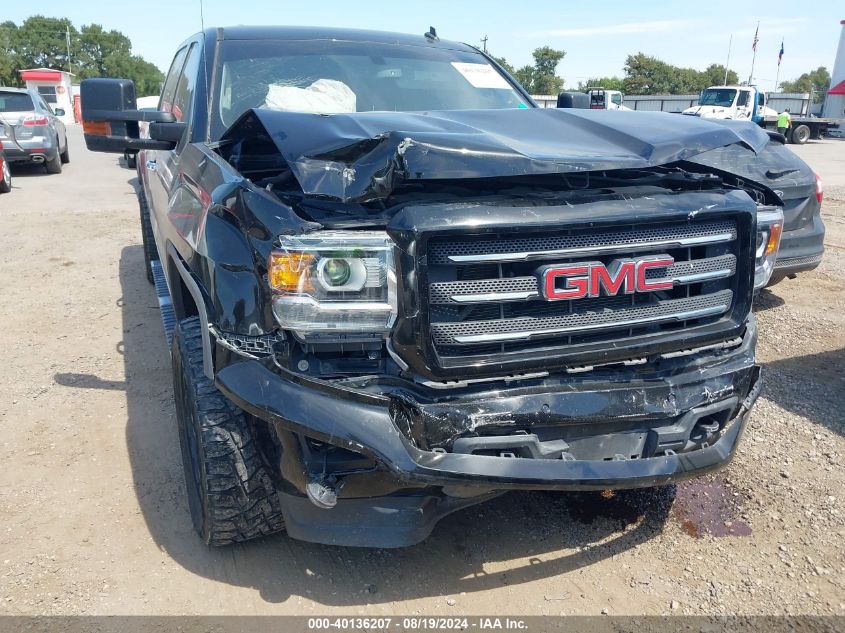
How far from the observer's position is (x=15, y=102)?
13484mm

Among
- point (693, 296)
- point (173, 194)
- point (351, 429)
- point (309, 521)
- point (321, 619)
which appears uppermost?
point (173, 194)

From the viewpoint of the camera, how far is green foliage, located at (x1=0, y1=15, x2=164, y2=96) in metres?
89.9

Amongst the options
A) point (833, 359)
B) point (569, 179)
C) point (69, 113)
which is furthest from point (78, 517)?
point (69, 113)

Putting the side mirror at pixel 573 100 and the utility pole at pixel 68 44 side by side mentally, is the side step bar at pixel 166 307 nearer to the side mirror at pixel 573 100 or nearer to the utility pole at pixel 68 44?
the side mirror at pixel 573 100

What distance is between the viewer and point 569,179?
239 cm

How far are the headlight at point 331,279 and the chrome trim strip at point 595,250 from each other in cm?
23

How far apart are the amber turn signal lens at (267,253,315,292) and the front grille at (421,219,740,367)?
1.08ft

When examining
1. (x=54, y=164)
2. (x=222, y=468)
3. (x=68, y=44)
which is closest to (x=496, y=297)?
(x=222, y=468)

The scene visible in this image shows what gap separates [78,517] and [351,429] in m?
1.59

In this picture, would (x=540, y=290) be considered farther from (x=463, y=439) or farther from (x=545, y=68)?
(x=545, y=68)

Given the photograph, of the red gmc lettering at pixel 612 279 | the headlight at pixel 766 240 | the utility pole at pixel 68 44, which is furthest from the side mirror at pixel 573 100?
the utility pole at pixel 68 44

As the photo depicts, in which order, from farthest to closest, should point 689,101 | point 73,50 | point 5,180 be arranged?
point 73,50 < point 689,101 < point 5,180

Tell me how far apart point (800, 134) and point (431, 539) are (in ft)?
98.2

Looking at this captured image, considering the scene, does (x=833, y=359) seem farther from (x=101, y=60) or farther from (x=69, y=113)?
(x=101, y=60)
